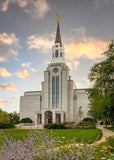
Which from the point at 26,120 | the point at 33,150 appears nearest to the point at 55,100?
the point at 26,120

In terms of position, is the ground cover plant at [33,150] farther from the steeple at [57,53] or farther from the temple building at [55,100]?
the steeple at [57,53]

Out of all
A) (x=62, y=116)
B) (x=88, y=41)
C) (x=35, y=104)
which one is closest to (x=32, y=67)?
(x=88, y=41)

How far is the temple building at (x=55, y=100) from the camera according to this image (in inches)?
2088

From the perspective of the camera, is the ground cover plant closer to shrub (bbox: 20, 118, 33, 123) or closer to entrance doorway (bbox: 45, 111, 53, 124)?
entrance doorway (bbox: 45, 111, 53, 124)

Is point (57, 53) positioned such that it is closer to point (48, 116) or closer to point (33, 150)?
point (48, 116)

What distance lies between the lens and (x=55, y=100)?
55219 millimetres

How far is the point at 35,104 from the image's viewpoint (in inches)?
2317

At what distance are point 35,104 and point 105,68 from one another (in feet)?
140

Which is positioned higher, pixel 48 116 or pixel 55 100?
pixel 55 100

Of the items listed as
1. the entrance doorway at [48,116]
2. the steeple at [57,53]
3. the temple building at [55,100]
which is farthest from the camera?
the steeple at [57,53]

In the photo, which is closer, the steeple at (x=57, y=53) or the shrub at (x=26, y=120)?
the shrub at (x=26, y=120)

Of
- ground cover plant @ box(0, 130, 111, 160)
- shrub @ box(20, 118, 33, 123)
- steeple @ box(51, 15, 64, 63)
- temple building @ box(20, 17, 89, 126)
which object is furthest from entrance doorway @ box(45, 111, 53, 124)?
ground cover plant @ box(0, 130, 111, 160)

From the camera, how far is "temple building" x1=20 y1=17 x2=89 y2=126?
174 feet

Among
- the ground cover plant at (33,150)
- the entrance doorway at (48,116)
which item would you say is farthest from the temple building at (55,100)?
the ground cover plant at (33,150)
